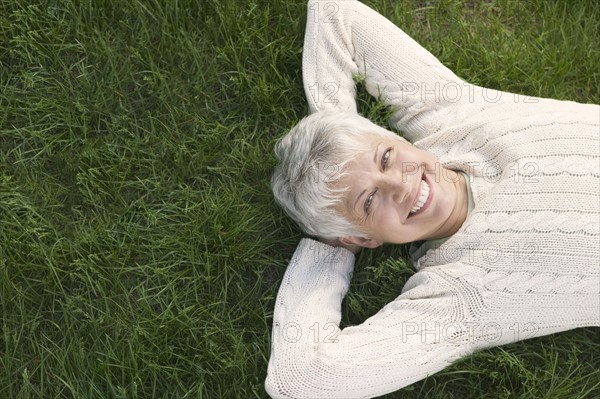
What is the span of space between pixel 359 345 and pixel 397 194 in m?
0.66

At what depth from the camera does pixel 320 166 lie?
2.91 m

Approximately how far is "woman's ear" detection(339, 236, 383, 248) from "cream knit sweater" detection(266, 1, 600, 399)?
0.11 metres

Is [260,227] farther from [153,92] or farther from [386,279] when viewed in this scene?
[153,92]

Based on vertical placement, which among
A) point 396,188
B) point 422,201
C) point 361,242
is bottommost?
point 361,242

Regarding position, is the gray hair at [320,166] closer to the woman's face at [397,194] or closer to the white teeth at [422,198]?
the woman's face at [397,194]

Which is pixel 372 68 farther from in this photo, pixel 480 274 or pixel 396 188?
pixel 480 274

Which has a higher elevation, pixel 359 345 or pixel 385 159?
pixel 385 159

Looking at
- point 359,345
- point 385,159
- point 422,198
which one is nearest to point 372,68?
point 385,159

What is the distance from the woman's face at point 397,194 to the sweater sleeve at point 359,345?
0.85 ft

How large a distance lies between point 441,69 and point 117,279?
6.12 feet

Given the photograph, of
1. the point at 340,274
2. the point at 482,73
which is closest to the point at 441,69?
the point at 482,73

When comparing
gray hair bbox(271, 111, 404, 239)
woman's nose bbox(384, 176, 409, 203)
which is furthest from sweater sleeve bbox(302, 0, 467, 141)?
woman's nose bbox(384, 176, 409, 203)

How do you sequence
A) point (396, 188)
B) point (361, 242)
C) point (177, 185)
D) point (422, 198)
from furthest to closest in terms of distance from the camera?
point (177, 185) → point (361, 242) → point (422, 198) → point (396, 188)

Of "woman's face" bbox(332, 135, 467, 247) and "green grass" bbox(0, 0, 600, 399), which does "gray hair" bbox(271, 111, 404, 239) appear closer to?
"woman's face" bbox(332, 135, 467, 247)
